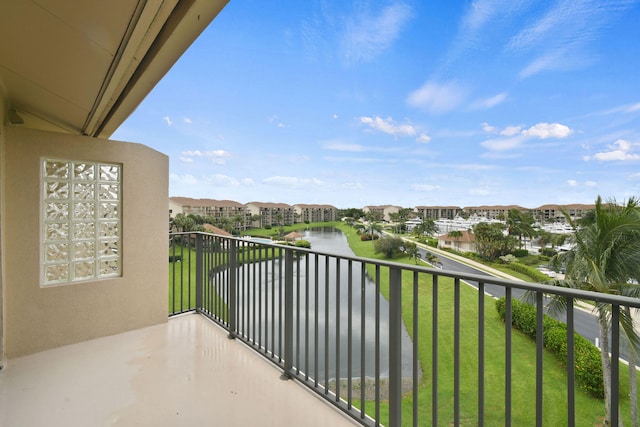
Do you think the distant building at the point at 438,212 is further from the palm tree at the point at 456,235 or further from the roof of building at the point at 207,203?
the roof of building at the point at 207,203

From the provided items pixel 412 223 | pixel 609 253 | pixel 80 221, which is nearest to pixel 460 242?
pixel 412 223

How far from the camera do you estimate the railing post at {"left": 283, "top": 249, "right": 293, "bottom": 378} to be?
7.72 feet

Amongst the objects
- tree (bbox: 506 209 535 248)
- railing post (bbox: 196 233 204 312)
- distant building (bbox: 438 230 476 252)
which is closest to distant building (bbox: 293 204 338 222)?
tree (bbox: 506 209 535 248)

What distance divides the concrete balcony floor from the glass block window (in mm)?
760

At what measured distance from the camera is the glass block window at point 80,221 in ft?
9.79

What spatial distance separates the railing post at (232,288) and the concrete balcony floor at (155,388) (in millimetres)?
130

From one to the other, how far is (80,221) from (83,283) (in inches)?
25.3

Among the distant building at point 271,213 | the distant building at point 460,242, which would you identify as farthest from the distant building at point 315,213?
the distant building at point 460,242

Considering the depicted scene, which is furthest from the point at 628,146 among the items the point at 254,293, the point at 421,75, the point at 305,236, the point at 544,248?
the point at 254,293

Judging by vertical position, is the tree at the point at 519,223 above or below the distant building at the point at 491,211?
below

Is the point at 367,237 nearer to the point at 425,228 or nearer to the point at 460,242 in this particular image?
the point at 425,228

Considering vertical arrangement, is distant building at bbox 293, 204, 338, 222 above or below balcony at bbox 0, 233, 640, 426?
above

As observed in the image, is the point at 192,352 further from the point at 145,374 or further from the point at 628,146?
the point at 628,146

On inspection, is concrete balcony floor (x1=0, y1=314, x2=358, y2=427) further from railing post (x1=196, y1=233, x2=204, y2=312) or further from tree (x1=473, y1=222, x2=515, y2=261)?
tree (x1=473, y1=222, x2=515, y2=261)
